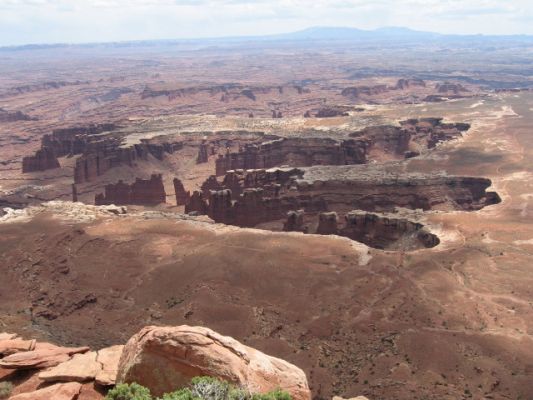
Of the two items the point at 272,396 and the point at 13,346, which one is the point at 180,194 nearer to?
the point at 13,346

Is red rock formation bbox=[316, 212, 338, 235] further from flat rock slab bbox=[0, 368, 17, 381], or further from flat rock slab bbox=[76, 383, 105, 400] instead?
flat rock slab bbox=[76, 383, 105, 400]

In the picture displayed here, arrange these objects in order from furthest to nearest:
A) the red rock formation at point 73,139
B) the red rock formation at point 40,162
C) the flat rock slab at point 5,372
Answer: the red rock formation at point 73,139, the red rock formation at point 40,162, the flat rock slab at point 5,372

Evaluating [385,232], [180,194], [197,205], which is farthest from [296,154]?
[385,232]

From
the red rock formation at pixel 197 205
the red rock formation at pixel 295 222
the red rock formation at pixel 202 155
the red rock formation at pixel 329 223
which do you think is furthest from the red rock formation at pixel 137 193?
the red rock formation at pixel 329 223

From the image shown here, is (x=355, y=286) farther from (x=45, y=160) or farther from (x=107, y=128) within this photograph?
(x=107, y=128)

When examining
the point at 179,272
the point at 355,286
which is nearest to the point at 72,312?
the point at 179,272

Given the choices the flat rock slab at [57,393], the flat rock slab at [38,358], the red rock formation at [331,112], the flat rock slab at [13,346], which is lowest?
the red rock formation at [331,112]

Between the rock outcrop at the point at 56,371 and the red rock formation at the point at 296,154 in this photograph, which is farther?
the red rock formation at the point at 296,154

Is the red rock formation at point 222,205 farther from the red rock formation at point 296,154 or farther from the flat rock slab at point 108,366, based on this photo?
the flat rock slab at point 108,366
